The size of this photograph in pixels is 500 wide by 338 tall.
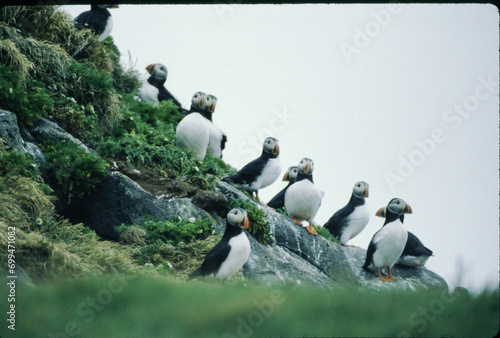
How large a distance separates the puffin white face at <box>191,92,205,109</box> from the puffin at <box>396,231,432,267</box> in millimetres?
4669

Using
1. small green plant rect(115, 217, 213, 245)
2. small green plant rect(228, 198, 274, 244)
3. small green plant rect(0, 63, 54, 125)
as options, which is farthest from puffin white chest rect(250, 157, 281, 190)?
small green plant rect(0, 63, 54, 125)

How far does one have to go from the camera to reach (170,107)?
1248 cm

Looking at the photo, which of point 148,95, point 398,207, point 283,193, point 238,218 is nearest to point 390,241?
point 398,207

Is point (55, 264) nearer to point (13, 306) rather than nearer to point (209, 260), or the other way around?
point (209, 260)

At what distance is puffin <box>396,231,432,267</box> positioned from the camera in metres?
10.4

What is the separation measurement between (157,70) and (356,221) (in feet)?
19.0

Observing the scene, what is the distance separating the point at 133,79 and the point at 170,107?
1.31 metres

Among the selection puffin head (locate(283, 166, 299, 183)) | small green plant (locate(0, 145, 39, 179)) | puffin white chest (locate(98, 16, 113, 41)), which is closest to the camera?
small green plant (locate(0, 145, 39, 179))

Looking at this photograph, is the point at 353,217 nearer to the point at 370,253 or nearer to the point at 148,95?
the point at 370,253

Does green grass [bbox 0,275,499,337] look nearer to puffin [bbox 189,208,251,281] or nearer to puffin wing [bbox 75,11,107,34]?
puffin [bbox 189,208,251,281]

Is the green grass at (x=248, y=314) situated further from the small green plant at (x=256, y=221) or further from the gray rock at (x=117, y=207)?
the small green plant at (x=256, y=221)

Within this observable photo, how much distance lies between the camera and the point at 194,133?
408 inches

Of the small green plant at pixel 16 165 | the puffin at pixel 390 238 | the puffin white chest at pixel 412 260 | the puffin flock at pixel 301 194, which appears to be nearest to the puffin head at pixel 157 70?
the puffin flock at pixel 301 194

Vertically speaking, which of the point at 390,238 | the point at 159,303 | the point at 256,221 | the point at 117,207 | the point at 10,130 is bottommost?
the point at 117,207
